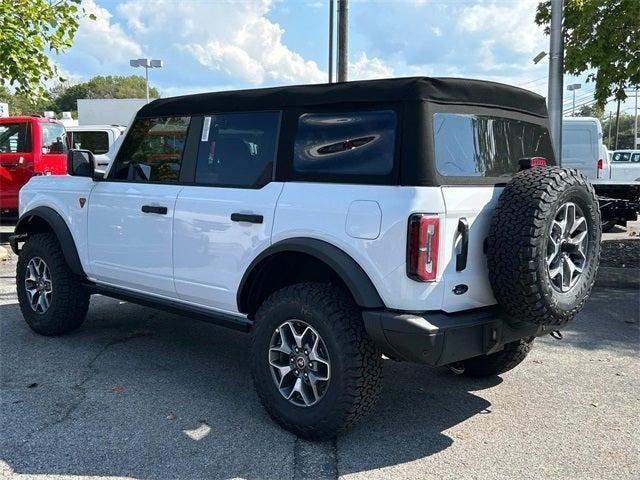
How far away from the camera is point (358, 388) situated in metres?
3.28

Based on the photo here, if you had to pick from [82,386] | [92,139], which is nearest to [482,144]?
[82,386]

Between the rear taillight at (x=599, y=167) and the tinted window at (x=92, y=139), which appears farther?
the tinted window at (x=92, y=139)

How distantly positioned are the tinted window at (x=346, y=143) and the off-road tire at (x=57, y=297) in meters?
2.57

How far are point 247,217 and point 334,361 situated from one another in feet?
3.35

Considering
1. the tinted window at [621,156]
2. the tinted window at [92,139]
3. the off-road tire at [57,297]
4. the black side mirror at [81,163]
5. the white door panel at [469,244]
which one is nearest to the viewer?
the white door panel at [469,244]

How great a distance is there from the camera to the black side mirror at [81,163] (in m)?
4.94

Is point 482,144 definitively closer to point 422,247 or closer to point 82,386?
point 422,247

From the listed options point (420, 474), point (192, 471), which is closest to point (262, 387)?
point (192, 471)

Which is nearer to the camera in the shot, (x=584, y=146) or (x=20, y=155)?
(x=20, y=155)

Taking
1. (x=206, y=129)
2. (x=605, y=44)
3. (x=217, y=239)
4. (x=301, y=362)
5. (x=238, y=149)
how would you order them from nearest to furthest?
1. (x=301, y=362)
2. (x=217, y=239)
3. (x=238, y=149)
4. (x=206, y=129)
5. (x=605, y=44)

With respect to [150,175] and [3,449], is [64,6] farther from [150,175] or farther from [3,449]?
[3,449]

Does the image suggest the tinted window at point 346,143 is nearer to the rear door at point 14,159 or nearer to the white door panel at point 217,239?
the white door panel at point 217,239

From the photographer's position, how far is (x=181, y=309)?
429 centimetres

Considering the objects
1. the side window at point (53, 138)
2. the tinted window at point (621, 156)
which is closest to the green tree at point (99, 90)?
the tinted window at point (621, 156)
